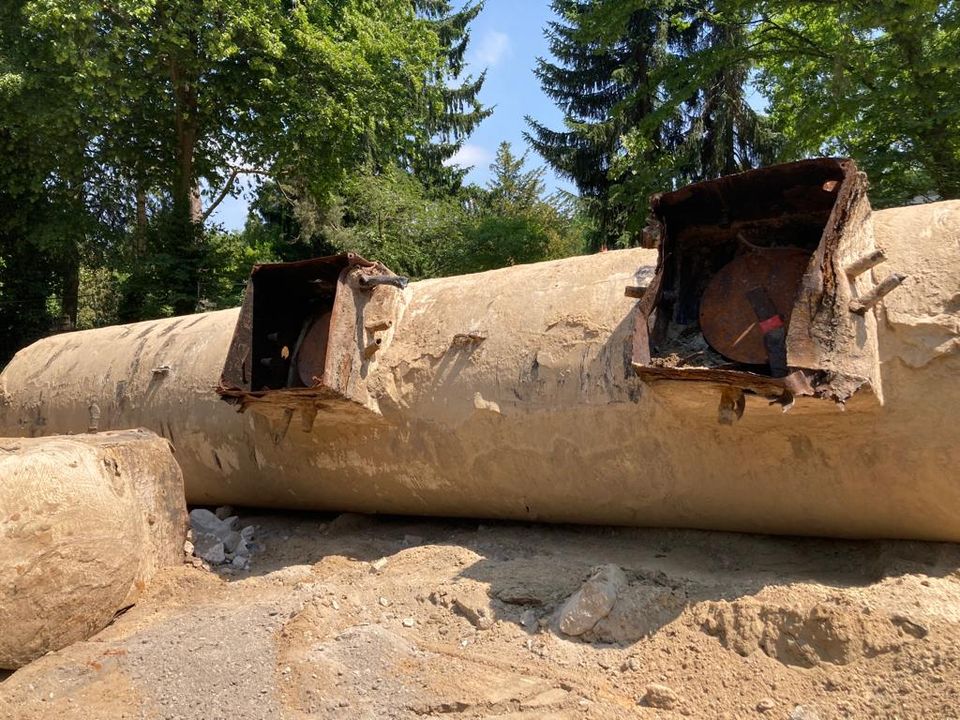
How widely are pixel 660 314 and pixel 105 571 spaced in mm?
2723

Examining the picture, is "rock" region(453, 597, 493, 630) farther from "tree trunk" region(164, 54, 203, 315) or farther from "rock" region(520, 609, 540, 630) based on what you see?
"tree trunk" region(164, 54, 203, 315)

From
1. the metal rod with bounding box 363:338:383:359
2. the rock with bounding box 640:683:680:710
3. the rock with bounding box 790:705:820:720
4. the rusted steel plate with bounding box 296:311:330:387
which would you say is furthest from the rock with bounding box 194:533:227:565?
the rock with bounding box 790:705:820:720

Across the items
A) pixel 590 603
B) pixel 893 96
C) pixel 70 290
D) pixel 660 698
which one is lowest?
pixel 660 698

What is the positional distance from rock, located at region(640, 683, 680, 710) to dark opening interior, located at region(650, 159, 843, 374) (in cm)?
118

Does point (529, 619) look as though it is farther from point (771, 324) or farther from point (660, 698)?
point (771, 324)

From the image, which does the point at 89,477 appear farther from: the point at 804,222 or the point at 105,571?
the point at 804,222

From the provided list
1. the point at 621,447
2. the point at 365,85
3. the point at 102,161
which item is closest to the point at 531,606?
the point at 621,447

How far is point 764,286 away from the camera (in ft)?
10.8

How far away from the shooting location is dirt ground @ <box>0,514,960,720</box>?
255 cm

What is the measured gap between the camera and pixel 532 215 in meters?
20.7

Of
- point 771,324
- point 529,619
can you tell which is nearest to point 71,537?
point 529,619

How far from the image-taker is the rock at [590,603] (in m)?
2.96

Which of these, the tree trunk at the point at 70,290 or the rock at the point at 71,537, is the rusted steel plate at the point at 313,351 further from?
the tree trunk at the point at 70,290

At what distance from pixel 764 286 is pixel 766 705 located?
63.9 inches
